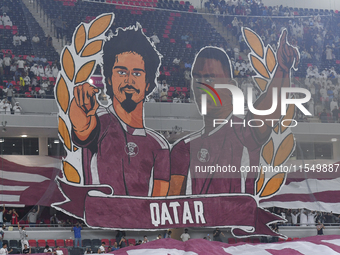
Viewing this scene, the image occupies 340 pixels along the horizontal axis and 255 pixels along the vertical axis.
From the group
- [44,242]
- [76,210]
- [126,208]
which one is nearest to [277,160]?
[126,208]

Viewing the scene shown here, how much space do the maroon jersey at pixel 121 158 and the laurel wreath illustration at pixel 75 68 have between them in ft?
0.88

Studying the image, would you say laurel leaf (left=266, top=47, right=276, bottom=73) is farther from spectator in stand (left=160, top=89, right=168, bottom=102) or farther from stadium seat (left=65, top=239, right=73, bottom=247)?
stadium seat (left=65, top=239, right=73, bottom=247)

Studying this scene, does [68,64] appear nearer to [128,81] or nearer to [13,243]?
[128,81]

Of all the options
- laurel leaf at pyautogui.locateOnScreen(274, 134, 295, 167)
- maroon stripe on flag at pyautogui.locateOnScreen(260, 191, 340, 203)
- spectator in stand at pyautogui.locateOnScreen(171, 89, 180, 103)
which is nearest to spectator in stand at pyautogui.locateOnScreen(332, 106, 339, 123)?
laurel leaf at pyautogui.locateOnScreen(274, 134, 295, 167)

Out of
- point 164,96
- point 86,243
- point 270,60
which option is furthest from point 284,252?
point 270,60

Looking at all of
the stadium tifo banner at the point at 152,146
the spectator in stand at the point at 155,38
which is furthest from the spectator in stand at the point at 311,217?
the spectator in stand at the point at 155,38

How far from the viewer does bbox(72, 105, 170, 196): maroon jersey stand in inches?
512

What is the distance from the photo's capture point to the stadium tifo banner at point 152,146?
12977 mm

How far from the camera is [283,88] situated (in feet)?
45.1

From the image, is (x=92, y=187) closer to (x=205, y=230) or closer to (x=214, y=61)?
(x=205, y=230)

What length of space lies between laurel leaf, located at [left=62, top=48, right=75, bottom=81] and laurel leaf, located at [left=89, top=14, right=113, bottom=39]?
0.71 meters

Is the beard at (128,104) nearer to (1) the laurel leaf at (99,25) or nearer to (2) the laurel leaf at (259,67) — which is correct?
(1) the laurel leaf at (99,25)

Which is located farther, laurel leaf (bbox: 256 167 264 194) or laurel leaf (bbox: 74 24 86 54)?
laurel leaf (bbox: 256 167 264 194)

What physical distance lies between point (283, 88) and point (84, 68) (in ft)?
16.7
